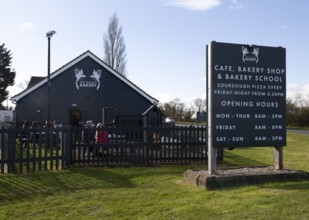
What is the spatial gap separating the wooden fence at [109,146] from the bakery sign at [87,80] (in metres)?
15.3

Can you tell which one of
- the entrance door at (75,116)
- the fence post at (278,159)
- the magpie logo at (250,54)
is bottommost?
the fence post at (278,159)

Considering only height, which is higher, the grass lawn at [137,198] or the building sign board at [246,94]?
the building sign board at [246,94]

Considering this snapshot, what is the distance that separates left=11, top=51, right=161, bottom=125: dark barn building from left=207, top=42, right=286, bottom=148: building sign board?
18.1m

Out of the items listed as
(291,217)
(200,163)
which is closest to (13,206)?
(291,217)

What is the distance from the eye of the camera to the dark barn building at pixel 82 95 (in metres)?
27.0

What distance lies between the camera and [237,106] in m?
9.23

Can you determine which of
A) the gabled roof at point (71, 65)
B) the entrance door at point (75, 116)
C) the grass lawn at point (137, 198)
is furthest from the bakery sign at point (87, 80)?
the grass lawn at point (137, 198)

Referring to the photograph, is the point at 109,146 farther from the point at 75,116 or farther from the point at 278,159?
the point at 75,116

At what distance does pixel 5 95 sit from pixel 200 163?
56.3 metres

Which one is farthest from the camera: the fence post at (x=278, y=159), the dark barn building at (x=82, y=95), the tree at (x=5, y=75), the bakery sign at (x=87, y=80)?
the tree at (x=5, y=75)

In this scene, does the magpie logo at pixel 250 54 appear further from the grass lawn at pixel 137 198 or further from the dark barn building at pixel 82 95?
the dark barn building at pixel 82 95

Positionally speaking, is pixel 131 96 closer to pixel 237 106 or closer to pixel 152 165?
pixel 152 165

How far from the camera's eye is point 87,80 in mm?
27734

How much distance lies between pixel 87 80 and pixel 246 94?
64.8ft
